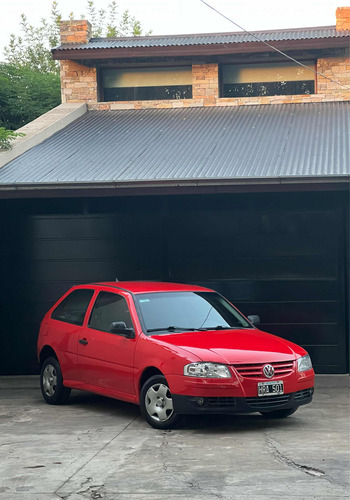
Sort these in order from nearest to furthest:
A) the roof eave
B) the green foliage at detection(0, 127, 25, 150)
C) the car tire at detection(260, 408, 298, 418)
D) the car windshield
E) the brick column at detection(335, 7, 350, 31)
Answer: the car tire at detection(260, 408, 298, 418) → the car windshield → the green foliage at detection(0, 127, 25, 150) → the roof eave → the brick column at detection(335, 7, 350, 31)

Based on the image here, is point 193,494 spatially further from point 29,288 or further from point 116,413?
point 29,288

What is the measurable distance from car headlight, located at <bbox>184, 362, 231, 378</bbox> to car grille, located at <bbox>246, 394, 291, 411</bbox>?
400 millimetres

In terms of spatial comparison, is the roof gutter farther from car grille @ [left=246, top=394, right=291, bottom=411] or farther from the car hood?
car grille @ [left=246, top=394, right=291, bottom=411]

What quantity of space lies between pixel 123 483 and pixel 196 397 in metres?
2.35

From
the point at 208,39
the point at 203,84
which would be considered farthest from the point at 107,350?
the point at 208,39

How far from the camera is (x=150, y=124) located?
17875 mm

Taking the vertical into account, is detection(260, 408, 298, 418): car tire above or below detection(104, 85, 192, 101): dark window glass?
below

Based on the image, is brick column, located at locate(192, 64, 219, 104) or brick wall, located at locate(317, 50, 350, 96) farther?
brick column, located at locate(192, 64, 219, 104)

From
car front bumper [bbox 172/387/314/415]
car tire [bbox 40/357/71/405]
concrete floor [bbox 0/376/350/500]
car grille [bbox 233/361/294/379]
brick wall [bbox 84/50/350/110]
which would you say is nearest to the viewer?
concrete floor [bbox 0/376/350/500]

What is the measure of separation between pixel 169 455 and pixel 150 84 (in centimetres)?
1356

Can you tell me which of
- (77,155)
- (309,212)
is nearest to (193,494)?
(309,212)

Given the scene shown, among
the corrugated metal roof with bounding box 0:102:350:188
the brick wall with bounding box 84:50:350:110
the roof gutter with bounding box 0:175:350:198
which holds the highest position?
the brick wall with bounding box 84:50:350:110

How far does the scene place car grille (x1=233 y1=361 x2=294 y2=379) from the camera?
30.3 ft

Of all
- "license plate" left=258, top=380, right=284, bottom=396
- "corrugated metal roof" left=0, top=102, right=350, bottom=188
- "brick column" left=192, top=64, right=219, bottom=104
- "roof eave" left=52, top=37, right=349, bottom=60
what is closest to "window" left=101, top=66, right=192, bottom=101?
"brick column" left=192, top=64, right=219, bottom=104
